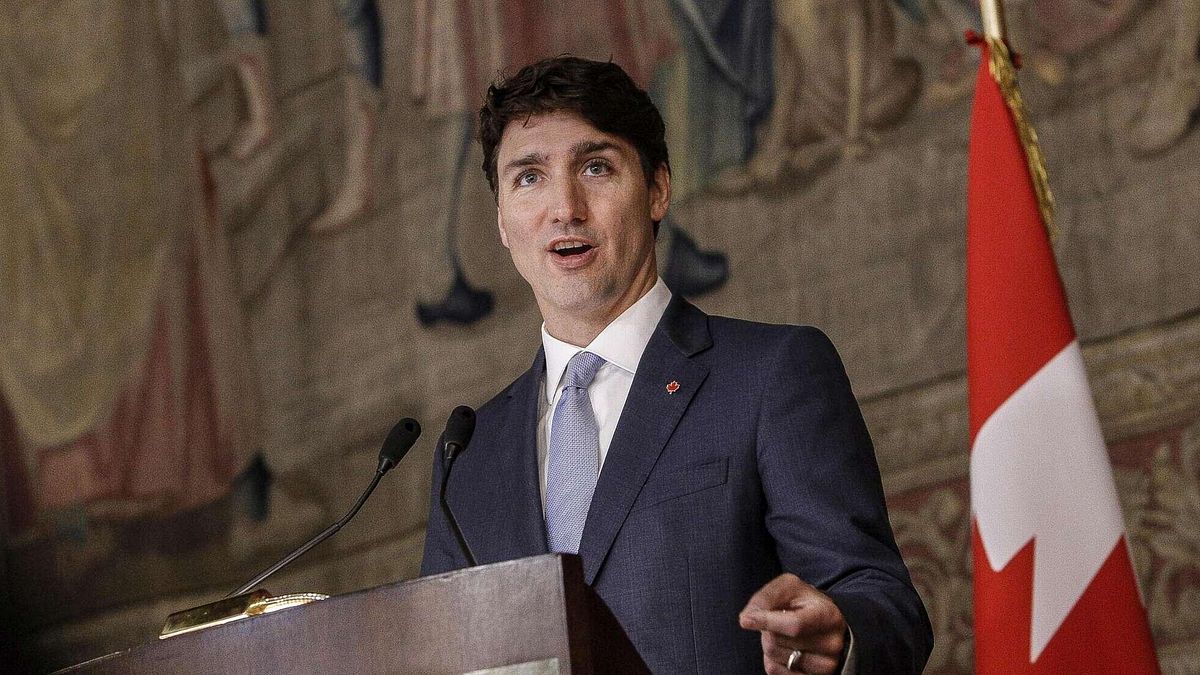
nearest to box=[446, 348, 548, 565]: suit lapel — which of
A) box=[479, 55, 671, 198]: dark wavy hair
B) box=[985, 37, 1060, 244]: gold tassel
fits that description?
box=[479, 55, 671, 198]: dark wavy hair

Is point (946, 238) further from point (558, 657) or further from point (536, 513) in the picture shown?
point (558, 657)

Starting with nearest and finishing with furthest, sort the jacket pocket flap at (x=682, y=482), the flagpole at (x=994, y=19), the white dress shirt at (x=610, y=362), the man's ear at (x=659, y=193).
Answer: the jacket pocket flap at (x=682, y=482), the white dress shirt at (x=610, y=362), the man's ear at (x=659, y=193), the flagpole at (x=994, y=19)

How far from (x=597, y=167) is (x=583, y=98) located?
0.14m

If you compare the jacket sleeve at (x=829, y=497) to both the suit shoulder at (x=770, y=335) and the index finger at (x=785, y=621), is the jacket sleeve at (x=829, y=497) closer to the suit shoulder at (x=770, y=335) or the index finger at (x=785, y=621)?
the suit shoulder at (x=770, y=335)

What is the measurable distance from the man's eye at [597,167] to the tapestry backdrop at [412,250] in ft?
9.02

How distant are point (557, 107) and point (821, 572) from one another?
109 cm

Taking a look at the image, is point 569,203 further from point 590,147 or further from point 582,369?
point 582,369

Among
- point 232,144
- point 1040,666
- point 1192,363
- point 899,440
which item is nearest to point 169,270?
point 232,144

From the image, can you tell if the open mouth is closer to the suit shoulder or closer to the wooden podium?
the suit shoulder

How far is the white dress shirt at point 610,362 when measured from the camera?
3.00 meters

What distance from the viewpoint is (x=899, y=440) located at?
18.5 feet

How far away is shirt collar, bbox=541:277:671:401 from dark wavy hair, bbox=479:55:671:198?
0.95 ft

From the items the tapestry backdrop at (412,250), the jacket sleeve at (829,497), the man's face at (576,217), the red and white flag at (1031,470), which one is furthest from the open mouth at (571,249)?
the tapestry backdrop at (412,250)

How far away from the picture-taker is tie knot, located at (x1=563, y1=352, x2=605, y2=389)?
3.04 meters
